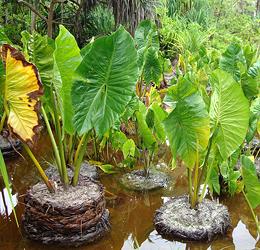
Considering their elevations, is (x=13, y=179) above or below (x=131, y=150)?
below

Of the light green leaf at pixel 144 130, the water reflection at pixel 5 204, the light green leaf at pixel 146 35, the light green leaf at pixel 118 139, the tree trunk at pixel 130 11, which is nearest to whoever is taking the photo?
the water reflection at pixel 5 204

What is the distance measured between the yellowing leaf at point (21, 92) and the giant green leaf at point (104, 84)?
23 centimetres

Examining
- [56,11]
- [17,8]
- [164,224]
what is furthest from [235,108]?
[17,8]

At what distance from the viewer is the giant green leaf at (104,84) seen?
1779 millimetres

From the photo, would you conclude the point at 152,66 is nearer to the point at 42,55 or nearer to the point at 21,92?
the point at 42,55

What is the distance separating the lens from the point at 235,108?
1840 millimetres

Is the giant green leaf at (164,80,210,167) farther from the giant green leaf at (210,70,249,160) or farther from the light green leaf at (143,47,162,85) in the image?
the light green leaf at (143,47,162,85)

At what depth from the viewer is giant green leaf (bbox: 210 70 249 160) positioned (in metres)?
1.78

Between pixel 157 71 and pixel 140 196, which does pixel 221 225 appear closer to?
pixel 140 196

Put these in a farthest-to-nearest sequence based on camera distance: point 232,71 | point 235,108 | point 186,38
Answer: point 186,38
point 232,71
point 235,108

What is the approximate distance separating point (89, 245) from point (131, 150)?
73cm

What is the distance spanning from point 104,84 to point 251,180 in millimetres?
739

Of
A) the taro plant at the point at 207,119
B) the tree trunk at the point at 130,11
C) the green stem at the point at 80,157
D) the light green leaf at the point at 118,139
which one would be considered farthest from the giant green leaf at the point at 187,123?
the tree trunk at the point at 130,11

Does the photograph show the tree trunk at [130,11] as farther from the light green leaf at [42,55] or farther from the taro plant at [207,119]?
the taro plant at [207,119]
